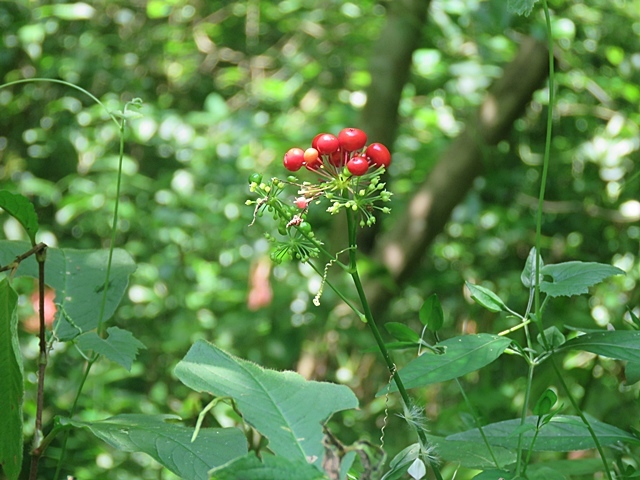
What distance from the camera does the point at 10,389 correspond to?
0.55 m

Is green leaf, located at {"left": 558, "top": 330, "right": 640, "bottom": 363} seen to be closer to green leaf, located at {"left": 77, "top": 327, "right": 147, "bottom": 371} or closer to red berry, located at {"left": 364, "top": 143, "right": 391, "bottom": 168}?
red berry, located at {"left": 364, "top": 143, "right": 391, "bottom": 168}

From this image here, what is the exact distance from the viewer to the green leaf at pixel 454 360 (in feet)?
1.80

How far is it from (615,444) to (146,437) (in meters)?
0.37

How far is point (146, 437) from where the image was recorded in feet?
1.80

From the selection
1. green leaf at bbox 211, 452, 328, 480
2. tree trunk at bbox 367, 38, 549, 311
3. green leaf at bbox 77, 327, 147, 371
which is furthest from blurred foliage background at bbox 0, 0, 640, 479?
green leaf at bbox 211, 452, 328, 480

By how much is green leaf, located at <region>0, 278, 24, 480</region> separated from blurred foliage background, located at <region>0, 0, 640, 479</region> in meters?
1.43

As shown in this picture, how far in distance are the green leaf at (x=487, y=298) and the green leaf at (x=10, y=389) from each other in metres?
0.32

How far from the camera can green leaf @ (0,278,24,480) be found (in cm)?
55

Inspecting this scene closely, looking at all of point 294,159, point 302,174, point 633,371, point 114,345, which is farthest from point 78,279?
point 302,174

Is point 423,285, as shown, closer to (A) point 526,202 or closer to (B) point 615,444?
(A) point 526,202

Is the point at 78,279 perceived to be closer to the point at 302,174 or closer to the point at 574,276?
the point at 574,276

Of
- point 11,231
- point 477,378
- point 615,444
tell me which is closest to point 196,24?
point 11,231

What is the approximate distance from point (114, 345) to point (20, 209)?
128 mm

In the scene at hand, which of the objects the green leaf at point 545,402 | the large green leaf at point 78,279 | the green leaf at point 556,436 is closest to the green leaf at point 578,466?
the green leaf at point 556,436
